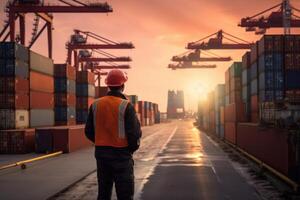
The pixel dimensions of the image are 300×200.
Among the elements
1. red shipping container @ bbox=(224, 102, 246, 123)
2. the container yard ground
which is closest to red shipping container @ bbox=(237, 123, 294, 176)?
the container yard ground

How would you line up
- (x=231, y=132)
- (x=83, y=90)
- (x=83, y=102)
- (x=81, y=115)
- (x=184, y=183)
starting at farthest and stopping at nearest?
(x=83, y=90) < (x=83, y=102) < (x=81, y=115) < (x=231, y=132) < (x=184, y=183)

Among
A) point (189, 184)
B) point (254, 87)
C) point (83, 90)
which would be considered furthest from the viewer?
point (83, 90)

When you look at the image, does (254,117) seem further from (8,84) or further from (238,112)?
(8,84)

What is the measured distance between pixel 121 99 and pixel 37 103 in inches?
1216

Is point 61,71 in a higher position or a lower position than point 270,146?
higher

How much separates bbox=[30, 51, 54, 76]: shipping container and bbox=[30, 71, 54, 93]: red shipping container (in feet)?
1.18

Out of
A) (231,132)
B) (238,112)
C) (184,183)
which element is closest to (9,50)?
(238,112)

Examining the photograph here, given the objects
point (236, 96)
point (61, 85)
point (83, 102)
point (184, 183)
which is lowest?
point (184, 183)

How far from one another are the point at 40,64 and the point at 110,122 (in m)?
32.5

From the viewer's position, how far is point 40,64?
37469 mm

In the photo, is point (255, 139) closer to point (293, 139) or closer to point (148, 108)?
point (293, 139)

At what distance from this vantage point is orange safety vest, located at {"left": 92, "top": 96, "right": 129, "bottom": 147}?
19.5 ft

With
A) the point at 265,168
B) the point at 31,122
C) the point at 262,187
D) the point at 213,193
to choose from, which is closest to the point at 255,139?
the point at 265,168

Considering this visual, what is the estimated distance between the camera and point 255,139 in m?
22.9
